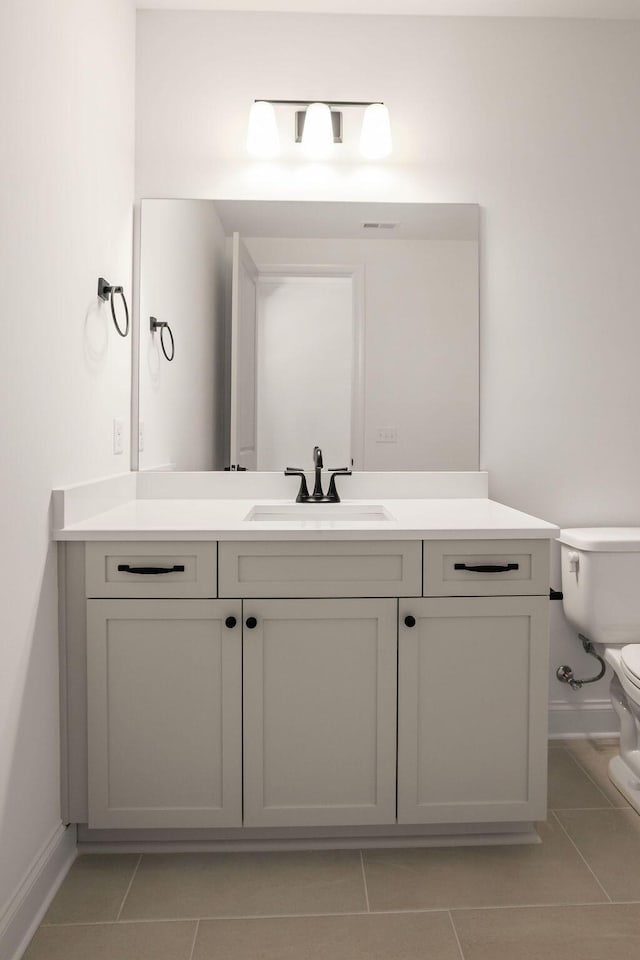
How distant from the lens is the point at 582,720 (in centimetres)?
270

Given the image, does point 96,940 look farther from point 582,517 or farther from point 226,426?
point 582,517

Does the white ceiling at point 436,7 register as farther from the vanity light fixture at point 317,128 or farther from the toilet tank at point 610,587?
the toilet tank at point 610,587

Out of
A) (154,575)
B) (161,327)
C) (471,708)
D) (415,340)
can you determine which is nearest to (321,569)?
(154,575)

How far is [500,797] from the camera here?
6.45 feet

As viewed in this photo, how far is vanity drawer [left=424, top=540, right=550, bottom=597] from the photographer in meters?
1.94

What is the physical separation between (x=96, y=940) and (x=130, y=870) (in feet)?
0.85

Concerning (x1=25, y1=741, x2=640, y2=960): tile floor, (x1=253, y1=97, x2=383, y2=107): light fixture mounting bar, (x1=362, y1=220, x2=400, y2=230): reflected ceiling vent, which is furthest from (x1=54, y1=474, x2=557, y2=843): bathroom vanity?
(x1=253, y1=97, x2=383, y2=107): light fixture mounting bar

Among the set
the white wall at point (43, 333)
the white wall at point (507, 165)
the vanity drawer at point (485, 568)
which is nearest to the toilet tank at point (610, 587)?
the white wall at point (507, 165)

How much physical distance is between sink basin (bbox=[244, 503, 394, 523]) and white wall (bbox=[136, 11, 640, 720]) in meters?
0.48

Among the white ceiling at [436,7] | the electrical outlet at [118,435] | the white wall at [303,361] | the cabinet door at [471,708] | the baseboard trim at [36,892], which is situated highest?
the white ceiling at [436,7]

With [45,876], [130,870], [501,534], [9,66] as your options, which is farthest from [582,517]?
[9,66]

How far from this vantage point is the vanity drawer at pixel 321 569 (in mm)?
1910

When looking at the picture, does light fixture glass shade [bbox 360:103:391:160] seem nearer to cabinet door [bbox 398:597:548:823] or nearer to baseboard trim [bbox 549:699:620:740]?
cabinet door [bbox 398:597:548:823]

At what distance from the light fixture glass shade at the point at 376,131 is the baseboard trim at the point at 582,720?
198cm
